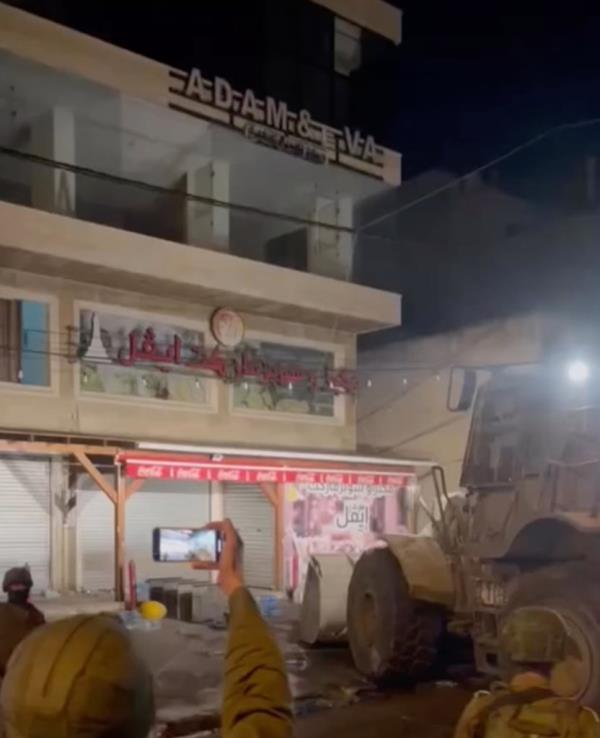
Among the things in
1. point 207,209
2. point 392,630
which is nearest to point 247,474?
point 207,209

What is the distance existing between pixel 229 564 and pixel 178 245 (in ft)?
52.5

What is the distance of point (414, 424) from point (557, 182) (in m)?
6.95

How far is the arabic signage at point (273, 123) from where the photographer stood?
18547mm

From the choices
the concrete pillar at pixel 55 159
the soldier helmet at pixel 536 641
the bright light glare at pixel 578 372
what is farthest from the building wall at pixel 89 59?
the soldier helmet at pixel 536 641

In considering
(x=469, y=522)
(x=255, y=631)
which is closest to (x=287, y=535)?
(x=469, y=522)

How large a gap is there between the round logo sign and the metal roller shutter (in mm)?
3271

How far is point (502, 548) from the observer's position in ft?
29.1

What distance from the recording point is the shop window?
651 inches

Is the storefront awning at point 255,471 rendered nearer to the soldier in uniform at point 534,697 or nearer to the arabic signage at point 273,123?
the arabic signage at point 273,123

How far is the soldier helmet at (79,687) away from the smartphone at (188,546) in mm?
1037

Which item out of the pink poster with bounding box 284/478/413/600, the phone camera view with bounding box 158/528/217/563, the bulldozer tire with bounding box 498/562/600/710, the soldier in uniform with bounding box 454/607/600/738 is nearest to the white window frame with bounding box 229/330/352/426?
the pink poster with bounding box 284/478/413/600

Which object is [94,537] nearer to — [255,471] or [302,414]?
[255,471]

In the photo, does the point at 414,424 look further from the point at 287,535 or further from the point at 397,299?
the point at 287,535

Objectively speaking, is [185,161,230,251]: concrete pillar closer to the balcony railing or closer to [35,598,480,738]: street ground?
the balcony railing
